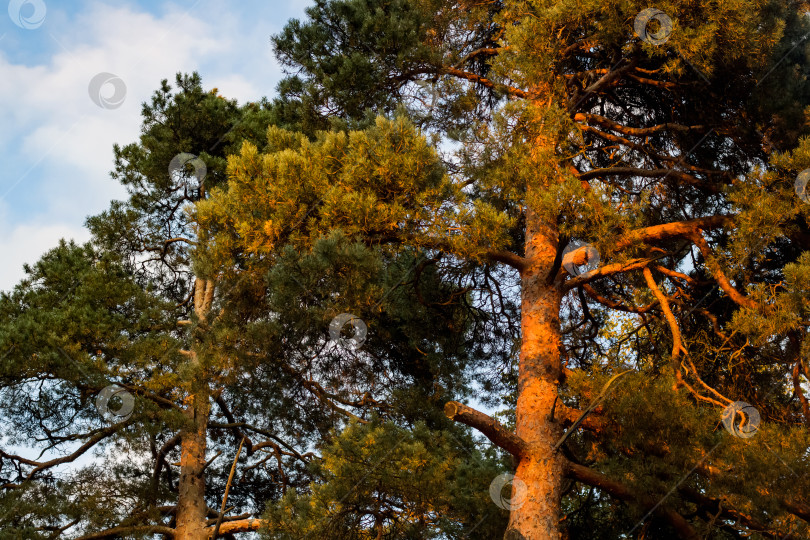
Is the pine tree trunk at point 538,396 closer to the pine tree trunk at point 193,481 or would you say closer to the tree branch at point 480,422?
the tree branch at point 480,422

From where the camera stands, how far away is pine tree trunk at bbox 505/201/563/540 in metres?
5.33

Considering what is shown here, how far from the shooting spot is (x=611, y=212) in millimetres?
5582

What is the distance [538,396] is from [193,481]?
529 centimetres

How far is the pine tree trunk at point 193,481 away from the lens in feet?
28.8

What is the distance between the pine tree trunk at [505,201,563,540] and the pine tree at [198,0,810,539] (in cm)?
2

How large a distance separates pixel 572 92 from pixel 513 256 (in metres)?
2.22

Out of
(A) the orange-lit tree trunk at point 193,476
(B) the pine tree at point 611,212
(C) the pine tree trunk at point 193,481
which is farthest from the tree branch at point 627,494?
(C) the pine tree trunk at point 193,481

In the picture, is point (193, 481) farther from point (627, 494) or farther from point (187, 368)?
point (627, 494)

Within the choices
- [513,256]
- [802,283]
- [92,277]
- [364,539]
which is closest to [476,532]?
[364,539]

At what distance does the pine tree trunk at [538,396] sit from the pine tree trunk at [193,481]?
4.19 meters

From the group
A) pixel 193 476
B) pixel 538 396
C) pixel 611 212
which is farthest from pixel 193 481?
pixel 611 212

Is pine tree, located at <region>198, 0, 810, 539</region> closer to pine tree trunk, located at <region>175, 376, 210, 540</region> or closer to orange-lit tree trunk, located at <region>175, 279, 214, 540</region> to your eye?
orange-lit tree trunk, located at <region>175, 279, 214, 540</region>

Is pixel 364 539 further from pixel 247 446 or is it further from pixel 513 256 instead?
pixel 247 446

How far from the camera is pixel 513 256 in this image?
652 cm
